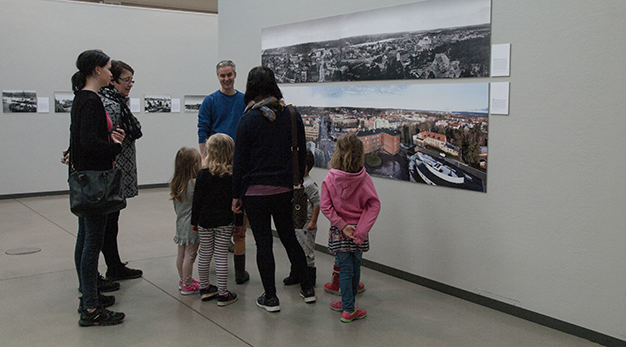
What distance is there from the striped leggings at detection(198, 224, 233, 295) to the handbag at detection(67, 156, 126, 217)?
2.90 feet

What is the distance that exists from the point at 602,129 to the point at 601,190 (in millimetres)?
418

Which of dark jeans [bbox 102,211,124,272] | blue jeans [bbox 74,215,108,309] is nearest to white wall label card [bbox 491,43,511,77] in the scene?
blue jeans [bbox 74,215,108,309]

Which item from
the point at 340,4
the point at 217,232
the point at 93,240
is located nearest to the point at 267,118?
the point at 217,232

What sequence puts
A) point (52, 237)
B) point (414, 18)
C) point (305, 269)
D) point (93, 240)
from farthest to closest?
1. point (52, 237)
2. point (414, 18)
3. point (305, 269)
4. point (93, 240)

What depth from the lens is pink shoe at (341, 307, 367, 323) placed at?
4242 mm

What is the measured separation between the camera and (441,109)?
15.7ft

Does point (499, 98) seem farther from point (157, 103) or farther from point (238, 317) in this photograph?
point (157, 103)

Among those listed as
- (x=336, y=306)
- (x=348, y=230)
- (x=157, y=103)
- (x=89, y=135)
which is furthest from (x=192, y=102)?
(x=348, y=230)

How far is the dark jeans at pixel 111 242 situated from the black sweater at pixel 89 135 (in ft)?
3.96

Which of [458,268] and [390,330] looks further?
[458,268]

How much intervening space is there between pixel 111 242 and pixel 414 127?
9.97 ft

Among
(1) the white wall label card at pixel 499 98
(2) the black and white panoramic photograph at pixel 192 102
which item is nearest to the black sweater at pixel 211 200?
(1) the white wall label card at pixel 499 98

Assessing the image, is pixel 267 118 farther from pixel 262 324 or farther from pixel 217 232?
pixel 262 324

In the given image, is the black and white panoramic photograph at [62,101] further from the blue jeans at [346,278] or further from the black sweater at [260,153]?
the blue jeans at [346,278]
